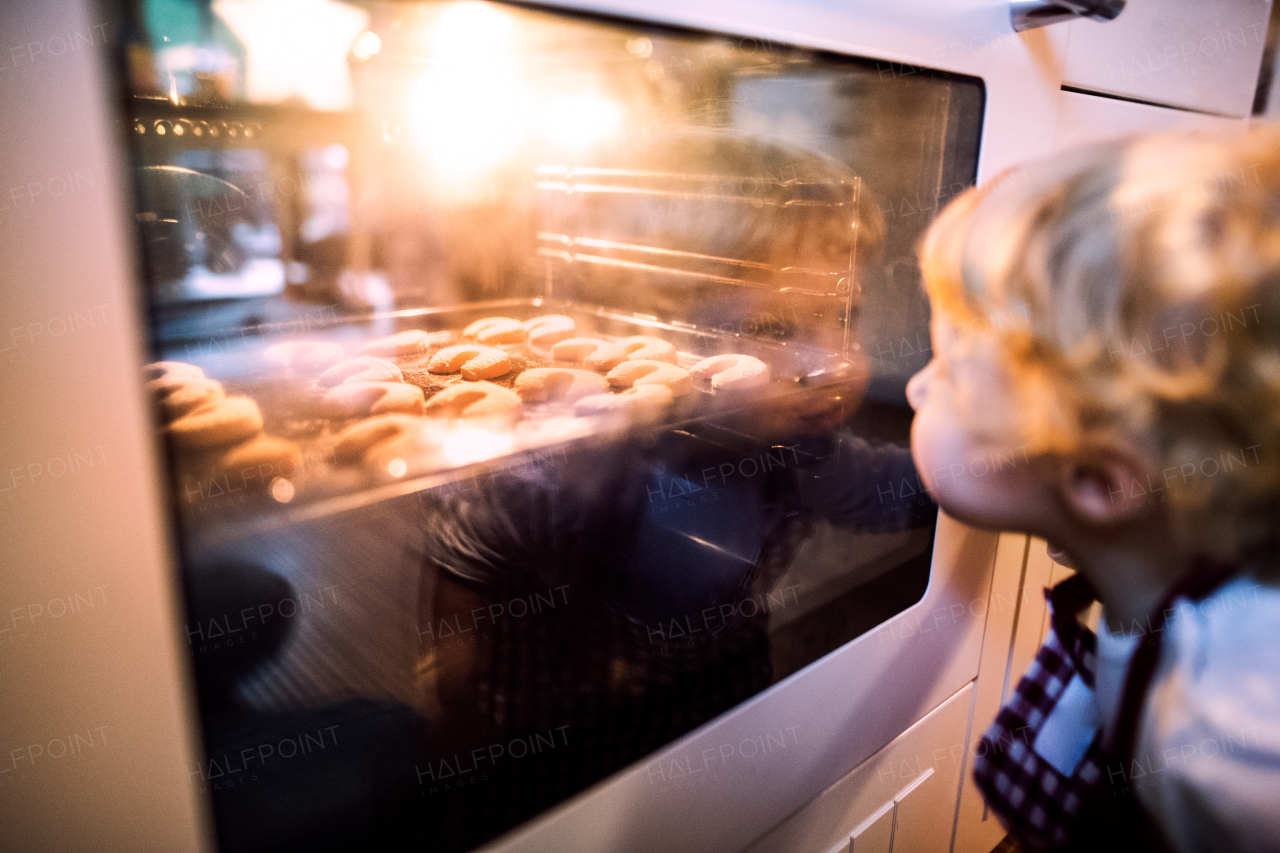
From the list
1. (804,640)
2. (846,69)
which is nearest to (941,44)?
(846,69)

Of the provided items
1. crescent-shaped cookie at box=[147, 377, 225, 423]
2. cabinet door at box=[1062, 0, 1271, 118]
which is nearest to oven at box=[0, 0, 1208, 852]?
crescent-shaped cookie at box=[147, 377, 225, 423]

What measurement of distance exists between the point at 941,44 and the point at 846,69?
12 cm

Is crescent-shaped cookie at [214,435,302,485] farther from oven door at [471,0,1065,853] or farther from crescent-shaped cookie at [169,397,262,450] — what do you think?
oven door at [471,0,1065,853]

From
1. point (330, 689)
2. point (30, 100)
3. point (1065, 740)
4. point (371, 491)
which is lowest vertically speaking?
point (1065, 740)

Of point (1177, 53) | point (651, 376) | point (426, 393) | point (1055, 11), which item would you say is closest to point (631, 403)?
point (651, 376)

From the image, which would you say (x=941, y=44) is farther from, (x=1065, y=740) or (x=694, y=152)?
(x=1065, y=740)

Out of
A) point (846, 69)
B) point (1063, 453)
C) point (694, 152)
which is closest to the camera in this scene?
point (1063, 453)

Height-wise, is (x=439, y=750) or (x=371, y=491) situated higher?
(x=371, y=491)

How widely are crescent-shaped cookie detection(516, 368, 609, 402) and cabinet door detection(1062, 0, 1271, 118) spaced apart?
655 mm

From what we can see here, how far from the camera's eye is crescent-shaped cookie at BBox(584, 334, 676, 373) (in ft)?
2.94

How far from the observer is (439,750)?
0.52 meters

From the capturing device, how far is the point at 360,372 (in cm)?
77

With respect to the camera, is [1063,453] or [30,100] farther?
[1063,453]

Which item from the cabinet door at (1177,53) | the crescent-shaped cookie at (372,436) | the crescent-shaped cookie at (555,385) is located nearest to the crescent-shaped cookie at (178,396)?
the crescent-shaped cookie at (372,436)
